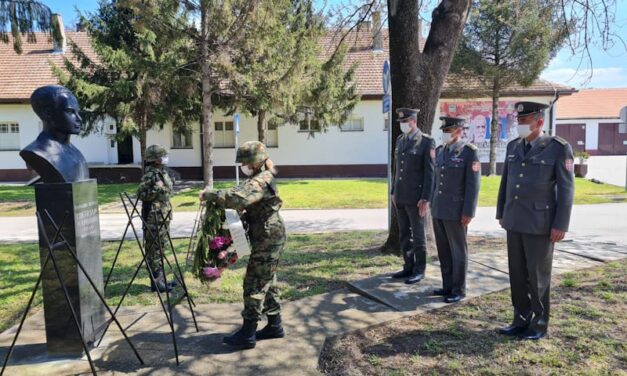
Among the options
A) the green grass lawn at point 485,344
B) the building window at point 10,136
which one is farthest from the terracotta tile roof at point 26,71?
the green grass lawn at point 485,344

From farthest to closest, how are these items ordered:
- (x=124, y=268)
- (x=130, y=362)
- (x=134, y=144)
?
(x=134, y=144)
(x=124, y=268)
(x=130, y=362)

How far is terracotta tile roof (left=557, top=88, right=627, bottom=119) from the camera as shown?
133 feet

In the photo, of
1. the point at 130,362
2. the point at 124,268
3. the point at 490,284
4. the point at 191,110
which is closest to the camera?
the point at 130,362

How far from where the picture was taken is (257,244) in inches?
156

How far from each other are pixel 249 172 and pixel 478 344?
94.7 inches

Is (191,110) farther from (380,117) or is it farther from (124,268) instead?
(124,268)

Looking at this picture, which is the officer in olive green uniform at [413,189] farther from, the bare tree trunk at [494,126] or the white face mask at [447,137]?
the bare tree trunk at [494,126]

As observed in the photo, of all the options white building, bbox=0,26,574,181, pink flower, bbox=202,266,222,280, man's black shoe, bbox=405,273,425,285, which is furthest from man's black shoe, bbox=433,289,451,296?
white building, bbox=0,26,574,181

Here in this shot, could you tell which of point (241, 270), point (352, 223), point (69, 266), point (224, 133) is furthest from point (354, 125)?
point (69, 266)

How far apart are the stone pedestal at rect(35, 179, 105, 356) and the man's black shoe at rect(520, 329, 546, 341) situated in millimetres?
3696

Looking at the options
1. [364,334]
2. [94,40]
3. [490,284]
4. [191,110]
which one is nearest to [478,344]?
[364,334]

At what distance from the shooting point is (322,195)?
15.4m

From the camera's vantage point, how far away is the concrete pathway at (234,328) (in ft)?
12.1

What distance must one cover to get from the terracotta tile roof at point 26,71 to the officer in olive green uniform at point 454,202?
20.4 metres
